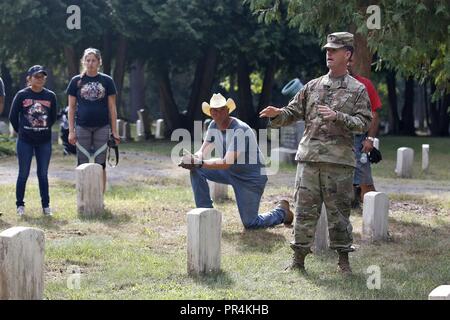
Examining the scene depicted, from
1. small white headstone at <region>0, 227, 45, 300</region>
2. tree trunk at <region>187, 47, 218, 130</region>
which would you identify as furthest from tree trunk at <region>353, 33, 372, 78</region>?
tree trunk at <region>187, 47, 218, 130</region>

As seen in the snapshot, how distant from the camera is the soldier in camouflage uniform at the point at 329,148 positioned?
791 centimetres

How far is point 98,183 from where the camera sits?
1141cm

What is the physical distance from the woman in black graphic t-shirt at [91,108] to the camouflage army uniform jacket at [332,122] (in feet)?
13.5

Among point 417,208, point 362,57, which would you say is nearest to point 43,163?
point 362,57

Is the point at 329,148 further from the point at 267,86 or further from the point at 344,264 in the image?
the point at 267,86

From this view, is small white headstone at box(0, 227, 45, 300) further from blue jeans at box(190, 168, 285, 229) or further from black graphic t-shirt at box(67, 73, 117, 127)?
black graphic t-shirt at box(67, 73, 117, 127)

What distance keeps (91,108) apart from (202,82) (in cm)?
2081

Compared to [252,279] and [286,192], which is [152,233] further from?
[286,192]

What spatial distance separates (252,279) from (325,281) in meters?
0.62

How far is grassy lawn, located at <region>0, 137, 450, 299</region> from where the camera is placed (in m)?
7.36

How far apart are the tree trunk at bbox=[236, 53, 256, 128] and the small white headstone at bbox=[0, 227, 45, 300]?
27.9 metres

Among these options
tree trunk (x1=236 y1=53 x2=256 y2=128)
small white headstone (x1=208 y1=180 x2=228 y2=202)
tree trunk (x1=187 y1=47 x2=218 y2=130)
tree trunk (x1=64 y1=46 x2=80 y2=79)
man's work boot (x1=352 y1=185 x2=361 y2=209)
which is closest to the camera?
man's work boot (x1=352 y1=185 x2=361 y2=209)

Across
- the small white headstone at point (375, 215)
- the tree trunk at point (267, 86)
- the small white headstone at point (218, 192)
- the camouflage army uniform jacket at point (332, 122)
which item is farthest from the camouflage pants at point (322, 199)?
the tree trunk at point (267, 86)
